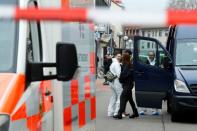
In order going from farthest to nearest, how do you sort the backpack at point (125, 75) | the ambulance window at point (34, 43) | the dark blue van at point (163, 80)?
1. the backpack at point (125, 75)
2. the dark blue van at point (163, 80)
3. the ambulance window at point (34, 43)

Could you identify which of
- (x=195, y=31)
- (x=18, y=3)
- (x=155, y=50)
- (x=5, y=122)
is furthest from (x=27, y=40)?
(x=195, y=31)

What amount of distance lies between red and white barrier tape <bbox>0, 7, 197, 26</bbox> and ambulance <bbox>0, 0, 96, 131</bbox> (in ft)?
1.10

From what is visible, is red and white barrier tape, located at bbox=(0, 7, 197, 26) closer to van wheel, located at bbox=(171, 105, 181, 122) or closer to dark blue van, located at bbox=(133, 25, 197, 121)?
dark blue van, located at bbox=(133, 25, 197, 121)

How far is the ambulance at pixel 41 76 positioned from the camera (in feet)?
11.3

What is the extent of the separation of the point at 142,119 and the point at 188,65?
172cm

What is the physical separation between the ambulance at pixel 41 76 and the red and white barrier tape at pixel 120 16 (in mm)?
335

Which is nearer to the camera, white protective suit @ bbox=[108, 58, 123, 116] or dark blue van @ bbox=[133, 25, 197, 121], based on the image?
dark blue van @ bbox=[133, 25, 197, 121]

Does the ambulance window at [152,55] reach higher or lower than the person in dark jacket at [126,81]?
higher

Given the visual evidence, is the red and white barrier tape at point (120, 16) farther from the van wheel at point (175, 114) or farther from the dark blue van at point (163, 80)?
the van wheel at point (175, 114)

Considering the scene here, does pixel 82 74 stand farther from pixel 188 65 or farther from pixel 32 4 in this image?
pixel 188 65

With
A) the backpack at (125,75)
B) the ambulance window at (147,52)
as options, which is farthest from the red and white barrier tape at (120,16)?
the backpack at (125,75)

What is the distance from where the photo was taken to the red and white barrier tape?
2086 millimetres

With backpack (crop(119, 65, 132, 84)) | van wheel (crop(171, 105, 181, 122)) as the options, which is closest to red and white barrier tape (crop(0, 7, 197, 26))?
van wheel (crop(171, 105, 181, 122))

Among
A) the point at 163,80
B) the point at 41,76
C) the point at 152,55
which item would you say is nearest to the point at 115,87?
the point at 152,55
